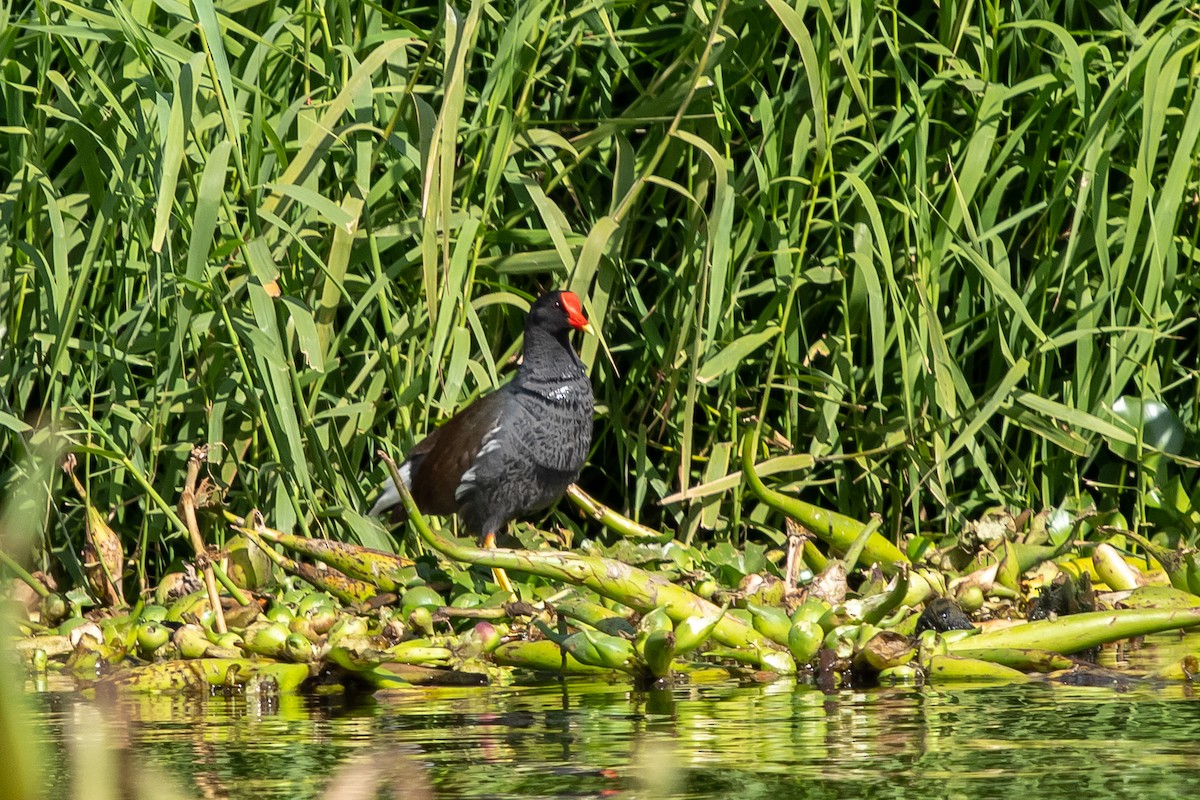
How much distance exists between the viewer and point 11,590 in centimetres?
282

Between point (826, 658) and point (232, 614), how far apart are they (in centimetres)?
99

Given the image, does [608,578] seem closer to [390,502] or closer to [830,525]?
[830,525]

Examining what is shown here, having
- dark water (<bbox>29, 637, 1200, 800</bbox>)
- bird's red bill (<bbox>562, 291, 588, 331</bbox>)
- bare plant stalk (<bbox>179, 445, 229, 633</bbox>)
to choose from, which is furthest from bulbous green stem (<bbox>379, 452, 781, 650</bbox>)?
bird's red bill (<bbox>562, 291, 588, 331</bbox>)

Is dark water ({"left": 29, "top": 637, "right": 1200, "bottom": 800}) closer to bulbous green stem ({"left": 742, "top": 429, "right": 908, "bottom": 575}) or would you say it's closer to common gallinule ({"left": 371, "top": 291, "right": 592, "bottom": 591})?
bulbous green stem ({"left": 742, "top": 429, "right": 908, "bottom": 575})

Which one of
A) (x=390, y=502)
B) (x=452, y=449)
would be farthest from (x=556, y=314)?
(x=390, y=502)

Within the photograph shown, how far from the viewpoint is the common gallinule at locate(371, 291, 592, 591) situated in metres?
3.32

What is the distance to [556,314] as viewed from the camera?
328cm

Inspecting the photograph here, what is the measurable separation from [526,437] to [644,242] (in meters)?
0.48

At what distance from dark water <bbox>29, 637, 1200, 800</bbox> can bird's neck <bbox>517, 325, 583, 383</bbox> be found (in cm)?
121

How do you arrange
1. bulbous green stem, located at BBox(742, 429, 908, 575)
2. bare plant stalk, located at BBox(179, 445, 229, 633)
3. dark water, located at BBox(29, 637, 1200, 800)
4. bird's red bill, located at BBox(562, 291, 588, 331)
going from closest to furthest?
dark water, located at BBox(29, 637, 1200, 800), bare plant stalk, located at BBox(179, 445, 229, 633), bulbous green stem, located at BBox(742, 429, 908, 575), bird's red bill, located at BBox(562, 291, 588, 331)

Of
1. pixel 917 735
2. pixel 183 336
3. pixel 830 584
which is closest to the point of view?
pixel 917 735

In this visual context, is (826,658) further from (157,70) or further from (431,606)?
(157,70)

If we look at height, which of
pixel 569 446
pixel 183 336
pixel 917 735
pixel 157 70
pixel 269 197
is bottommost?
pixel 917 735

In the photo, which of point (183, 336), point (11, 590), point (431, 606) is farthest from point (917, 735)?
point (11, 590)
